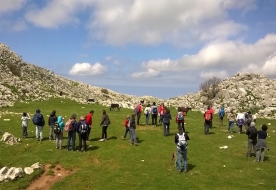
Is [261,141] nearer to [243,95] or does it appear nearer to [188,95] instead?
[243,95]

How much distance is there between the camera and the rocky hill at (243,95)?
70.9m

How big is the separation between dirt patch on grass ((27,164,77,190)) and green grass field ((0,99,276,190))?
17.3 inches

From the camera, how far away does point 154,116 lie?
1468 inches

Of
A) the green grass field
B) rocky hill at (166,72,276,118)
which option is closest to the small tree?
rocky hill at (166,72,276,118)

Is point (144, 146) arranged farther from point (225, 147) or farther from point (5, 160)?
point (5, 160)

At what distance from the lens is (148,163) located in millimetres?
24156

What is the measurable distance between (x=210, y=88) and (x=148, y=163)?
65.1m

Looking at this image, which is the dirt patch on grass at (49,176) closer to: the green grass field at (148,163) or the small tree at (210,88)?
the green grass field at (148,163)

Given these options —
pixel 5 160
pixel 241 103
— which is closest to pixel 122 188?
pixel 5 160

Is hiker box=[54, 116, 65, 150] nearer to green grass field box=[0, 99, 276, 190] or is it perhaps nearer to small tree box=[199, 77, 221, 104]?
green grass field box=[0, 99, 276, 190]

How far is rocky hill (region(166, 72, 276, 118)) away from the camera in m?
70.9

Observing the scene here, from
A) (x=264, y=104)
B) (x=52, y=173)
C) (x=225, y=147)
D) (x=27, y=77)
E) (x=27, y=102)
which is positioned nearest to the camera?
(x=52, y=173)

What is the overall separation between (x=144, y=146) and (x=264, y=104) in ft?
171

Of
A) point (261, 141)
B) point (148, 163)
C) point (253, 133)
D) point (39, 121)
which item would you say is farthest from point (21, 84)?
point (261, 141)
